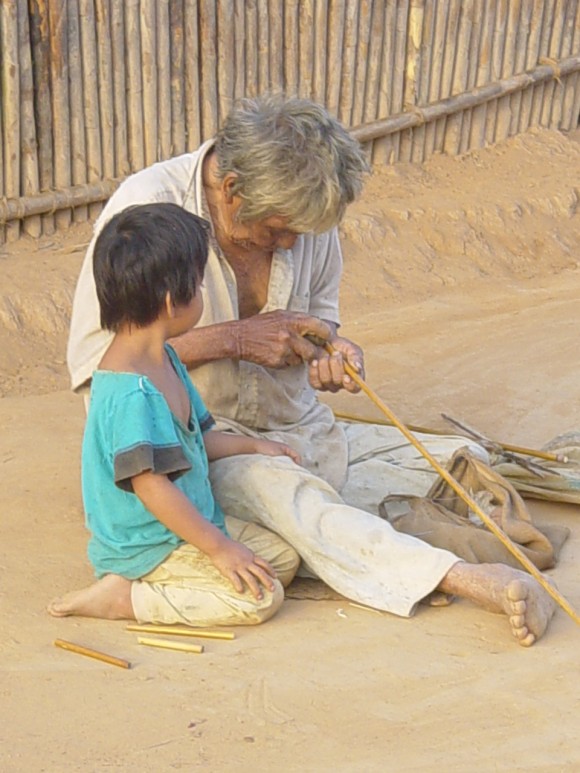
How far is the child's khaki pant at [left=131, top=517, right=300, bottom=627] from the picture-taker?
3168 mm

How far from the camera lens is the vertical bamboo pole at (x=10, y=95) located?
5.82m

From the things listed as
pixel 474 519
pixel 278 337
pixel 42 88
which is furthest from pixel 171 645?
pixel 42 88

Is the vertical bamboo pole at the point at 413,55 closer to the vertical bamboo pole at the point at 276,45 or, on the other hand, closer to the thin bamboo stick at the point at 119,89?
the vertical bamboo pole at the point at 276,45

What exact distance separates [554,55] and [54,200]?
4289 millimetres

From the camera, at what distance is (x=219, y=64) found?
6.79 metres

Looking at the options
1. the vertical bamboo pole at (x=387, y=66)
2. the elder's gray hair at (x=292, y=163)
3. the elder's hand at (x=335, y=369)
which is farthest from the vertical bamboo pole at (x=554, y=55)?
the elder's hand at (x=335, y=369)

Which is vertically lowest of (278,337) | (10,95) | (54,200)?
(54,200)

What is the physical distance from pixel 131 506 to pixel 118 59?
375 centimetres

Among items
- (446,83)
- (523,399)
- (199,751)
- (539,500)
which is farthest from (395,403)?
(446,83)

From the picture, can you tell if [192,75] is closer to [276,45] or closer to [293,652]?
[276,45]

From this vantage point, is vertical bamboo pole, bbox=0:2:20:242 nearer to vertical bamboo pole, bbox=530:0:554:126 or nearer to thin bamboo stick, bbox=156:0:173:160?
thin bamboo stick, bbox=156:0:173:160

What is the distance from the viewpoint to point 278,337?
3580 millimetres

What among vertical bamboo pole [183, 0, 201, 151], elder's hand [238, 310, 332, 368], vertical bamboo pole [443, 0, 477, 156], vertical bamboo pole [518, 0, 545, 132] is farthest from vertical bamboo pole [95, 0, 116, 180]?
vertical bamboo pole [518, 0, 545, 132]

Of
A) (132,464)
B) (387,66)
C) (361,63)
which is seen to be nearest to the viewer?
(132,464)
